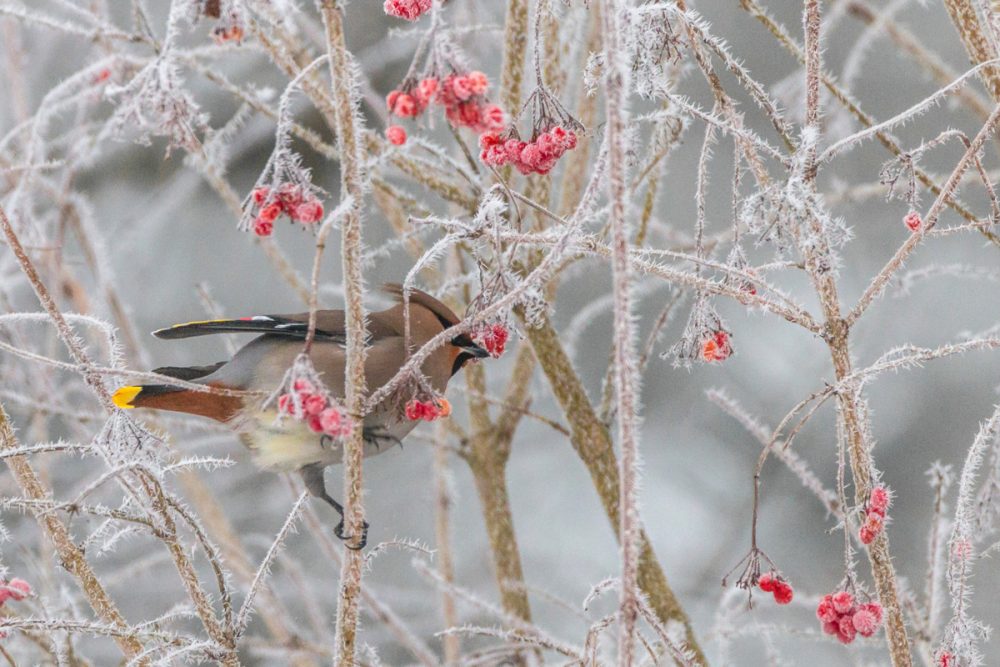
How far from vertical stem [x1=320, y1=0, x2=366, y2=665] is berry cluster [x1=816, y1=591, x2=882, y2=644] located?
0.79 metres

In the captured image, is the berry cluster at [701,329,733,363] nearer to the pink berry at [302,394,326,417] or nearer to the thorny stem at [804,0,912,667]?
the thorny stem at [804,0,912,667]

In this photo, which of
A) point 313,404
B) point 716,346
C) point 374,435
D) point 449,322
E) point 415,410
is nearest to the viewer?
point 313,404

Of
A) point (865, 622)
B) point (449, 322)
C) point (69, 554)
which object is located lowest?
point (865, 622)

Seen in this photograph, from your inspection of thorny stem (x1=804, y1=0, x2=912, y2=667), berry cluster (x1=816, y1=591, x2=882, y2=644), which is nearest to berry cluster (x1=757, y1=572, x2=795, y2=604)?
berry cluster (x1=816, y1=591, x2=882, y2=644)

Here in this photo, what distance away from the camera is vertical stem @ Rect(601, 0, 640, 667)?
4.83 ft

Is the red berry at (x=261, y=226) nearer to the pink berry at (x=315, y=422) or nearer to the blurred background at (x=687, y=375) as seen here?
the pink berry at (x=315, y=422)

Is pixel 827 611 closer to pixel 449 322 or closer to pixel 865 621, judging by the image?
pixel 865 621

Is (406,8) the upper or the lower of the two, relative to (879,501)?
upper

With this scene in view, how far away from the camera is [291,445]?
10.0 feet

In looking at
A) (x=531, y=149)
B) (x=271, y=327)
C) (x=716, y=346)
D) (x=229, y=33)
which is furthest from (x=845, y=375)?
(x=271, y=327)

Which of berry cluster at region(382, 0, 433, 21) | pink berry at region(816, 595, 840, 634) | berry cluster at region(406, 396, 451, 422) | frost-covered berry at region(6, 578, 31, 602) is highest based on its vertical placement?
berry cluster at region(382, 0, 433, 21)

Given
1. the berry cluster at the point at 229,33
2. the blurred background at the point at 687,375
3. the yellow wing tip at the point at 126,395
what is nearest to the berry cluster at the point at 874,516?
the berry cluster at the point at 229,33

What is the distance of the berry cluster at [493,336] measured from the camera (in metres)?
2.39

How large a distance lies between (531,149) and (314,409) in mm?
626
